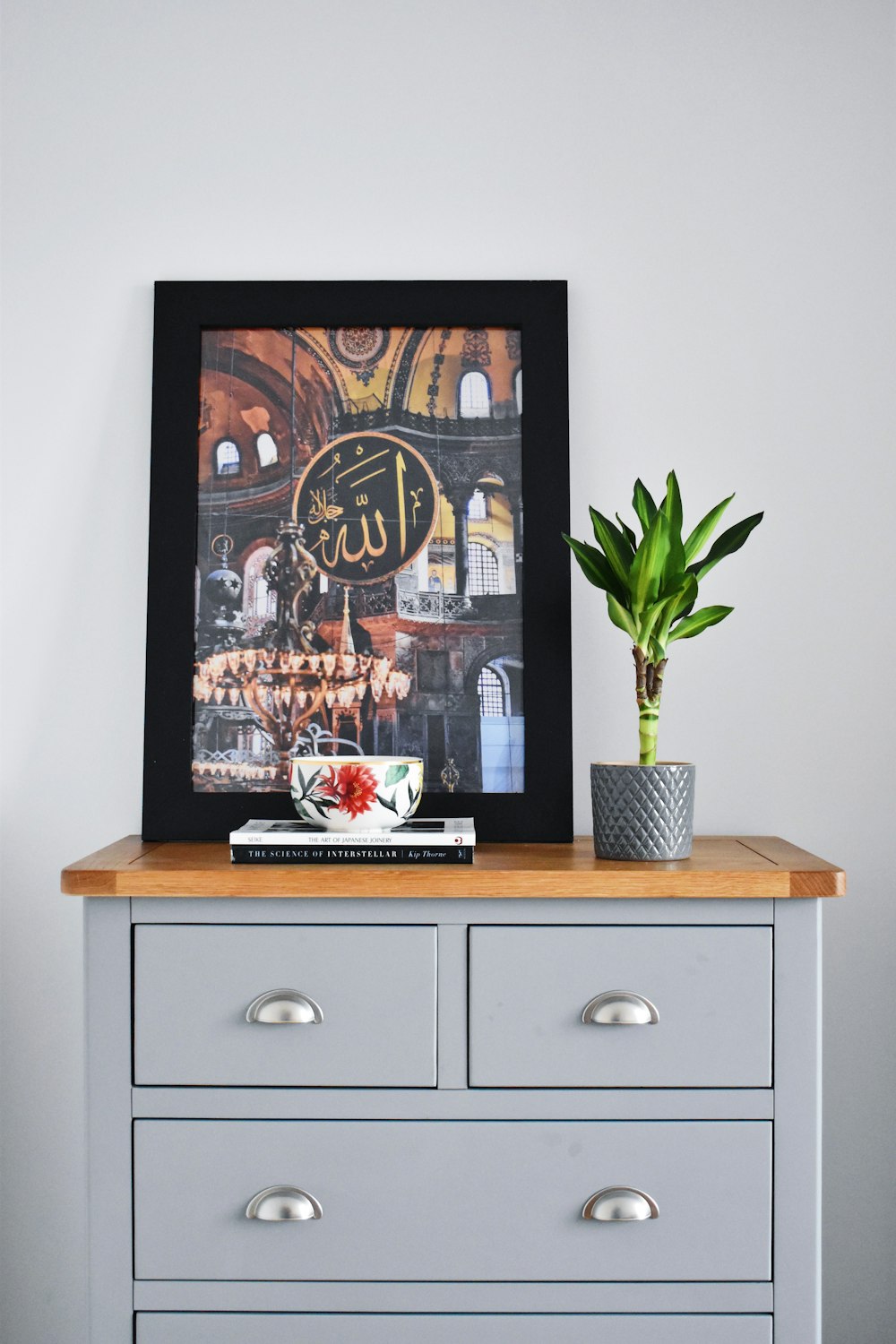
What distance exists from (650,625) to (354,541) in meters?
0.48

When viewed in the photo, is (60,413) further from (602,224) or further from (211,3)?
(602,224)

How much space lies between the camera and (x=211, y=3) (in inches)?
65.7

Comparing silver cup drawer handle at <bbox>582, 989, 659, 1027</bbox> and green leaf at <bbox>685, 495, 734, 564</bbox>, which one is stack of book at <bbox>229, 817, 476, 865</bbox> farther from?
green leaf at <bbox>685, 495, 734, 564</bbox>

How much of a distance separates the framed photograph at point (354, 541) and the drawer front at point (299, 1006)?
321 millimetres

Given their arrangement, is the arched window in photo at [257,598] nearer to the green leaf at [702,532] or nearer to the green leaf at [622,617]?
the green leaf at [622,617]

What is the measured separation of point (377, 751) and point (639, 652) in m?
0.42

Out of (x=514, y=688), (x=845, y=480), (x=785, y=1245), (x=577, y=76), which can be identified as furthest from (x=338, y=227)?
(x=785, y=1245)

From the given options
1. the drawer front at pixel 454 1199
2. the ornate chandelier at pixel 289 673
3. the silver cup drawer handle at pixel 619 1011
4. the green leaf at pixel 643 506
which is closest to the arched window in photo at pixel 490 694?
the ornate chandelier at pixel 289 673

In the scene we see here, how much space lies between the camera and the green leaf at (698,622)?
56.7 inches

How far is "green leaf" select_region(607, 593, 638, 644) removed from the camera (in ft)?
4.73

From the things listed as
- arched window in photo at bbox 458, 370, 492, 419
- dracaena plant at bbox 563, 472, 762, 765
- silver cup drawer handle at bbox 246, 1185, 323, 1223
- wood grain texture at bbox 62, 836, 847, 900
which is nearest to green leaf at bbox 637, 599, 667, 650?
dracaena plant at bbox 563, 472, 762, 765

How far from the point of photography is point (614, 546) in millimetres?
1433

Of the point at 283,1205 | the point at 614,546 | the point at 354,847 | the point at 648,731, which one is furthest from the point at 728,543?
the point at 283,1205

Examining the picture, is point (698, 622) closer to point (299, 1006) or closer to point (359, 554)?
point (359, 554)
